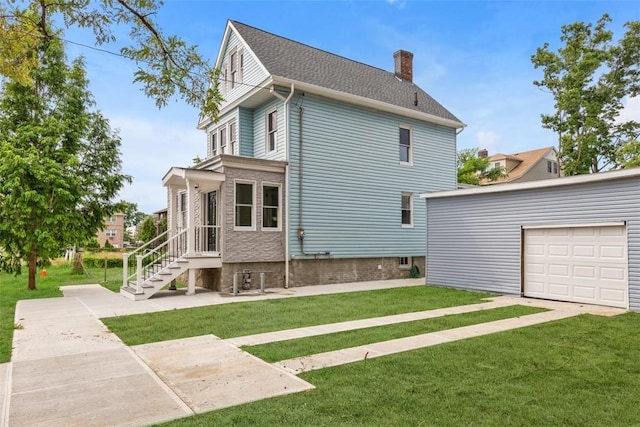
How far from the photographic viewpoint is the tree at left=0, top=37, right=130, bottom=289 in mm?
12156

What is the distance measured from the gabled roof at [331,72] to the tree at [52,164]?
20.5 feet

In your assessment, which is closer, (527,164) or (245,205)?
(245,205)

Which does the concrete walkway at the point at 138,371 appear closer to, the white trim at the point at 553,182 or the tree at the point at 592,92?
the white trim at the point at 553,182

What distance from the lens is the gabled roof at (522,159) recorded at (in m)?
35.5

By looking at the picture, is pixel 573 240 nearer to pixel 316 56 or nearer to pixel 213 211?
pixel 213 211

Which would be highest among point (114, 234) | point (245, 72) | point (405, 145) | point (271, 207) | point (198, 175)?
point (245, 72)

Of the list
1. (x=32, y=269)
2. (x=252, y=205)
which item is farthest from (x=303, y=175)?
(x=32, y=269)

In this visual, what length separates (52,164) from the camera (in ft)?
40.8

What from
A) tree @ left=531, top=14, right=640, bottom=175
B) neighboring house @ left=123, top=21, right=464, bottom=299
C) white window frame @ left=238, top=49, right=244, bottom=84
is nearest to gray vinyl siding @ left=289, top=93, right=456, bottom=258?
neighboring house @ left=123, top=21, right=464, bottom=299

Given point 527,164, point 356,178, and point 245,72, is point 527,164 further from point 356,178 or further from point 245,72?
point 245,72

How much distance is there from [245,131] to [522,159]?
1214 inches

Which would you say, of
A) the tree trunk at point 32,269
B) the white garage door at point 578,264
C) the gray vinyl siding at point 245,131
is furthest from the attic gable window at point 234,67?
the white garage door at point 578,264

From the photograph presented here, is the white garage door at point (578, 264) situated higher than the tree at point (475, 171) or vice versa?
the tree at point (475, 171)

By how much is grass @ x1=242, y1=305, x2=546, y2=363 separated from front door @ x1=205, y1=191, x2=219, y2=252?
713cm
